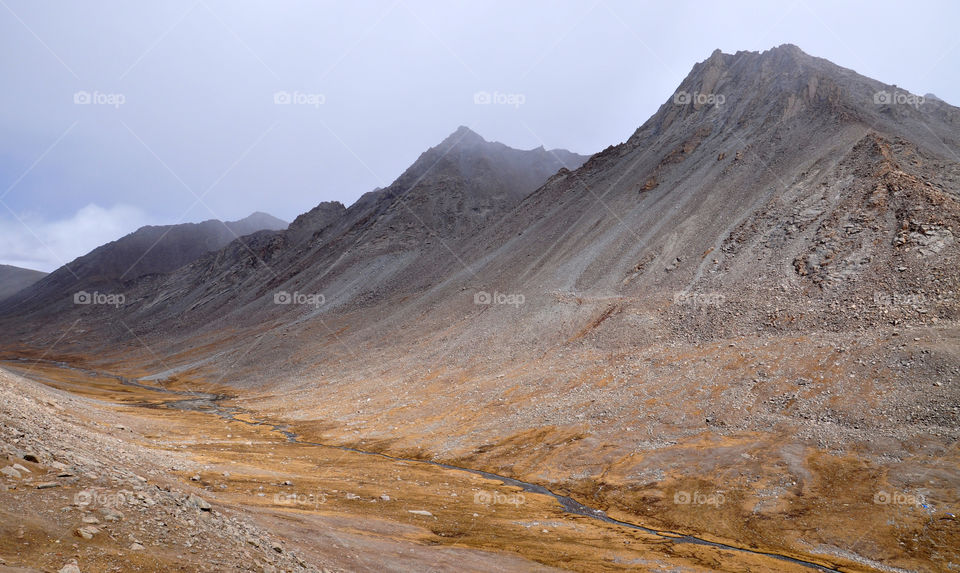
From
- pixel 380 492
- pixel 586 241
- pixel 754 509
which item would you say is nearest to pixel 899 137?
pixel 586 241

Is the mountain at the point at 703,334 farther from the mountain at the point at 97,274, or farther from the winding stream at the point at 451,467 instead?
the mountain at the point at 97,274

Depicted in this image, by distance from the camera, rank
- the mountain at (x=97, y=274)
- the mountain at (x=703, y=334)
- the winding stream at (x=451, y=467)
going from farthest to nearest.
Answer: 1. the mountain at (x=97, y=274)
2. the mountain at (x=703, y=334)
3. the winding stream at (x=451, y=467)

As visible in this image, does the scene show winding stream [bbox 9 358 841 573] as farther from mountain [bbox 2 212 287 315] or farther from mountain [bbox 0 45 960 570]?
mountain [bbox 2 212 287 315]

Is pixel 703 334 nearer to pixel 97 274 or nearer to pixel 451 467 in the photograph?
pixel 451 467

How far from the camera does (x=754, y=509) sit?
896 inches

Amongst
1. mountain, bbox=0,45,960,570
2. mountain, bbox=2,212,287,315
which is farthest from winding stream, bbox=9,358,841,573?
mountain, bbox=2,212,287,315

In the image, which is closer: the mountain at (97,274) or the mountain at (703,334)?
the mountain at (703,334)

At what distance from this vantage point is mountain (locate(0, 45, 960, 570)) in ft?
80.3

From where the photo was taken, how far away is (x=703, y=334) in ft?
132

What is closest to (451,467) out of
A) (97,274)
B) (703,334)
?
(703,334)

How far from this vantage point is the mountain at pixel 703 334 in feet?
80.3

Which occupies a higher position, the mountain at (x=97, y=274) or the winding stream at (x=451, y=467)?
the mountain at (x=97, y=274)

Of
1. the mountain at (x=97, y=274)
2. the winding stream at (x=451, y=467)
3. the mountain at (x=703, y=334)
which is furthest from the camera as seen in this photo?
the mountain at (x=97, y=274)

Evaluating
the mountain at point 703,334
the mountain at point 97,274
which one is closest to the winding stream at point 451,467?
the mountain at point 703,334
